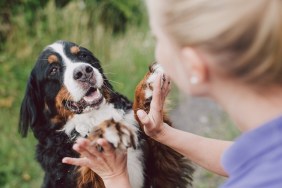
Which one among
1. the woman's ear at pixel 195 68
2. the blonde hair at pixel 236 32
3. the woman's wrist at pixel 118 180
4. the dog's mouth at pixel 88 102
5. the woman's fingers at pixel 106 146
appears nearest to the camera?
the blonde hair at pixel 236 32

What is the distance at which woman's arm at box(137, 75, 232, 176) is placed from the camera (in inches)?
86.5

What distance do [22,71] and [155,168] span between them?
7.26 feet

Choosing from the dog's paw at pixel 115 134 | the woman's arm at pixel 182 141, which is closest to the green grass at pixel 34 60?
the woman's arm at pixel 182 141

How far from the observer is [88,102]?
2.51 metres

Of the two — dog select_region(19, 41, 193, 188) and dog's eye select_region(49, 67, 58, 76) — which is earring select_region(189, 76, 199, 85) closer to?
dog select_region(19, 41, 193, 188)

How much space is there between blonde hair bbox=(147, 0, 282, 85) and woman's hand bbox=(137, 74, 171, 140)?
797mm

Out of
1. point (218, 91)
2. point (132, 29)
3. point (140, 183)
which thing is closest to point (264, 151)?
point (218, 91)

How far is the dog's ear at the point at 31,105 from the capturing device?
2.65 meters

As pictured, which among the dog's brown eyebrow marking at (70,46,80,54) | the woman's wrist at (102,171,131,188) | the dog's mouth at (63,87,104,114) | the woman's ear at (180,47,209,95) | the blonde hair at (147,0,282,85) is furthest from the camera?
the dog's brown eyebrow marking at (70,46,80,54)

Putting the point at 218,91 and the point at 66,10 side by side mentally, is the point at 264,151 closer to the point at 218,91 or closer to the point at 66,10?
the point at 218,91

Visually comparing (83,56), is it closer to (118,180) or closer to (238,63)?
(118,180)

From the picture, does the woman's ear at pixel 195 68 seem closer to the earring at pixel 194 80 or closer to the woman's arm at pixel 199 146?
the earring at pixel 194 80

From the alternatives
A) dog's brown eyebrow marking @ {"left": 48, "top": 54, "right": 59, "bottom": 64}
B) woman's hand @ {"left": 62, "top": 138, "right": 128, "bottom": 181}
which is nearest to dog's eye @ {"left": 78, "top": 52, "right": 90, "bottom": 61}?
dog's brown eyebrow marking @ {"left": 48, "top": 54, "right": 59, "bottom": 64}

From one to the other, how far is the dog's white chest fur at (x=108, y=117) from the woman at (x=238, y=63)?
3.46ft
